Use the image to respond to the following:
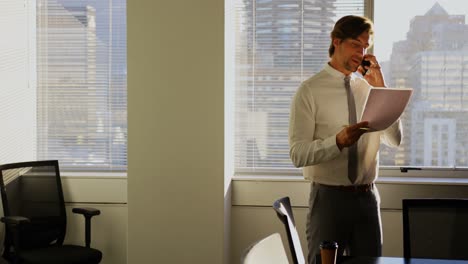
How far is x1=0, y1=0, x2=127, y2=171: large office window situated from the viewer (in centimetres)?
434

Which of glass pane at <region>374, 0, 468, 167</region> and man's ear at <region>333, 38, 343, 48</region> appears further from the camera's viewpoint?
glass pane at <region>374, 0, 468, 167</region>

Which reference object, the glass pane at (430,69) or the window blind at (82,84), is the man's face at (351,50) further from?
the window blind at (82,84)

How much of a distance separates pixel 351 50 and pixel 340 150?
51 centimetres

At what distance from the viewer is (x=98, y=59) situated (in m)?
4.36

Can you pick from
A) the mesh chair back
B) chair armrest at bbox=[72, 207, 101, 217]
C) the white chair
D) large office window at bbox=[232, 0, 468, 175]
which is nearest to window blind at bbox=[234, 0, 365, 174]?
large office window at bbox=[232, 0, 468, 175]

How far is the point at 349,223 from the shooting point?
2.89m

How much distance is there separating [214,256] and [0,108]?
Answer: 1.61m

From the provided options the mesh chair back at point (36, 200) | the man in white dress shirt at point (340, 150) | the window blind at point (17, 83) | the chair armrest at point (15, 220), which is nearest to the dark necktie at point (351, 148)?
the man in white dress shirt at point (340, 150)

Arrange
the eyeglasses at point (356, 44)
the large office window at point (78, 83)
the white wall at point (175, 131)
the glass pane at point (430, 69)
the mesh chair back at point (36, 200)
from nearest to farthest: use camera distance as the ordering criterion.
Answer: the eyeglasses at point (356, 44), the white wall at point (175, 131), the mesh chair back at point (36, 200), the glass pane at point (430, 69), the large office window at point (78, 83)

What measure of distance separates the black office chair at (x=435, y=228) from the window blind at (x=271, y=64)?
1.65 meters

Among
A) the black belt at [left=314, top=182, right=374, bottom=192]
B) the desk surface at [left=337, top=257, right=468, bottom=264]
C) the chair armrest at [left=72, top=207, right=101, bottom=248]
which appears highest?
the black belt at [left=314, top=182, right=374, bottom=192]

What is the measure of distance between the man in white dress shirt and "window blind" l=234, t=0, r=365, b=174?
1129mm

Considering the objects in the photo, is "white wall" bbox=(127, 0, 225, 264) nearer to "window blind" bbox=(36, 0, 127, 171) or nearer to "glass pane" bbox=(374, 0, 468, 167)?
"window blind" bbox=(36, 0, 127, 171)

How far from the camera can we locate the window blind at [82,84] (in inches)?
171
